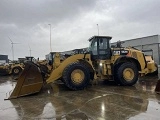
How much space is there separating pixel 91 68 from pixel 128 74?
6.39 feet

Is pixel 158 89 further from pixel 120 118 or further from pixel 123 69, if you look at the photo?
pixel 120 118

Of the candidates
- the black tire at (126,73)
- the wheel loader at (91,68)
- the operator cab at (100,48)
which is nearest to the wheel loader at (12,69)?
the wheel loader at (91,68)

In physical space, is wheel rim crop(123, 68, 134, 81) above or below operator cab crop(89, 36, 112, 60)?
below

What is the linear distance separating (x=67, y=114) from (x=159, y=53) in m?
19.5

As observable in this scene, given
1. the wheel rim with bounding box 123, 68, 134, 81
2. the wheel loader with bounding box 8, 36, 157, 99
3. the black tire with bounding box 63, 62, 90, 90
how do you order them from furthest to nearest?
the wheel rim with bounding box 123, 68, 134, 81 → the black tire with bounding box 63, 62, 90, 90 → the wheel loader with bounding box 8, 36, 157, 99

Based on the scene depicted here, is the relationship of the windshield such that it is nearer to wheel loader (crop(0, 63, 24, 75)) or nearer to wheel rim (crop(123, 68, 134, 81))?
wheel rim (crop(123, 68, 134, 81))

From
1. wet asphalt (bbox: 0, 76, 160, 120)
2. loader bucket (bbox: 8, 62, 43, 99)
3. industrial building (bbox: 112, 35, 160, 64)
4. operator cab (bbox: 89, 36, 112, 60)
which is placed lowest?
wet asphalt (bbox: 0, 76, 160, 120)

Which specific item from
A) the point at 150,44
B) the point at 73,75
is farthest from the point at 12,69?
the point at 150,44

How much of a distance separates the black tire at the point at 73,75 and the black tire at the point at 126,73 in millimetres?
1634

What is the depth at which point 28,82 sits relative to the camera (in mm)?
8375

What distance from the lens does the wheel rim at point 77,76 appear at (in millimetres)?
9016

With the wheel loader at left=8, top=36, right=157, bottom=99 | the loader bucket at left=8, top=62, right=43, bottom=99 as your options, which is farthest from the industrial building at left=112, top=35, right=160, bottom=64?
the loader bucket at left=8, top=62, right=43, bottom=99

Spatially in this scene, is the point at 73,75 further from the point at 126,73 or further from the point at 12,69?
the point at 12,69

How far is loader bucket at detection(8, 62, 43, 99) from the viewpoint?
323 inches
